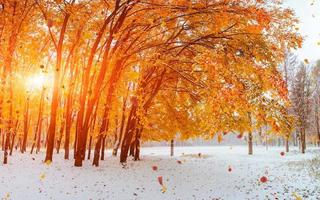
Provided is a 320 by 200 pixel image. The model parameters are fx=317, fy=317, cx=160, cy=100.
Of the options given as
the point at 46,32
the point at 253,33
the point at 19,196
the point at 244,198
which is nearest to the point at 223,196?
the point at 244,198

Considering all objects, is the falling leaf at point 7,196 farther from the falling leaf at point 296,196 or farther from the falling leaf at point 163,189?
the falling leaf at point 296,196

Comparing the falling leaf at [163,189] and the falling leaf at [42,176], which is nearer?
the falling leaf at [42,176]

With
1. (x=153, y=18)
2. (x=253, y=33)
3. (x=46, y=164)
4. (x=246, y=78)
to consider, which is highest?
(x=153, y=18)

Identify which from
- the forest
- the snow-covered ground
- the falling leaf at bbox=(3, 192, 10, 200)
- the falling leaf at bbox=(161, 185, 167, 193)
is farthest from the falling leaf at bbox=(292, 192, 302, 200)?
the falling leaf at bbox=(3, 192, 10, 200)

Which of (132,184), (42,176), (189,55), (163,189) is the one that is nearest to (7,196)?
(42,176)

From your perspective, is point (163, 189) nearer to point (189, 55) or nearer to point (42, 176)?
point (42, 176)

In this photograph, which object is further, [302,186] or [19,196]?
[302,186]

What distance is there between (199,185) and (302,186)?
458cm

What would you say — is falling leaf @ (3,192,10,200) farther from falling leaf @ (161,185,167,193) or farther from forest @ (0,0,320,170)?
falling leaf @ (161,185,167,193)

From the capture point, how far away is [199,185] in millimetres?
13922

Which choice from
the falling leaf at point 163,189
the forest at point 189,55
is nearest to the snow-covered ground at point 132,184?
the falling leaf at point 163,189

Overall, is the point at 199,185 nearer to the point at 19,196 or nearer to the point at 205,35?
the point at 205,35

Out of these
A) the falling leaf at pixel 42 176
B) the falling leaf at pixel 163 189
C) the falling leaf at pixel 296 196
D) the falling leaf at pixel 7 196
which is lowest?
the falling leaf at pixel 296 196

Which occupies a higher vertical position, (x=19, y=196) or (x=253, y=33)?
(x=253, y=33)
